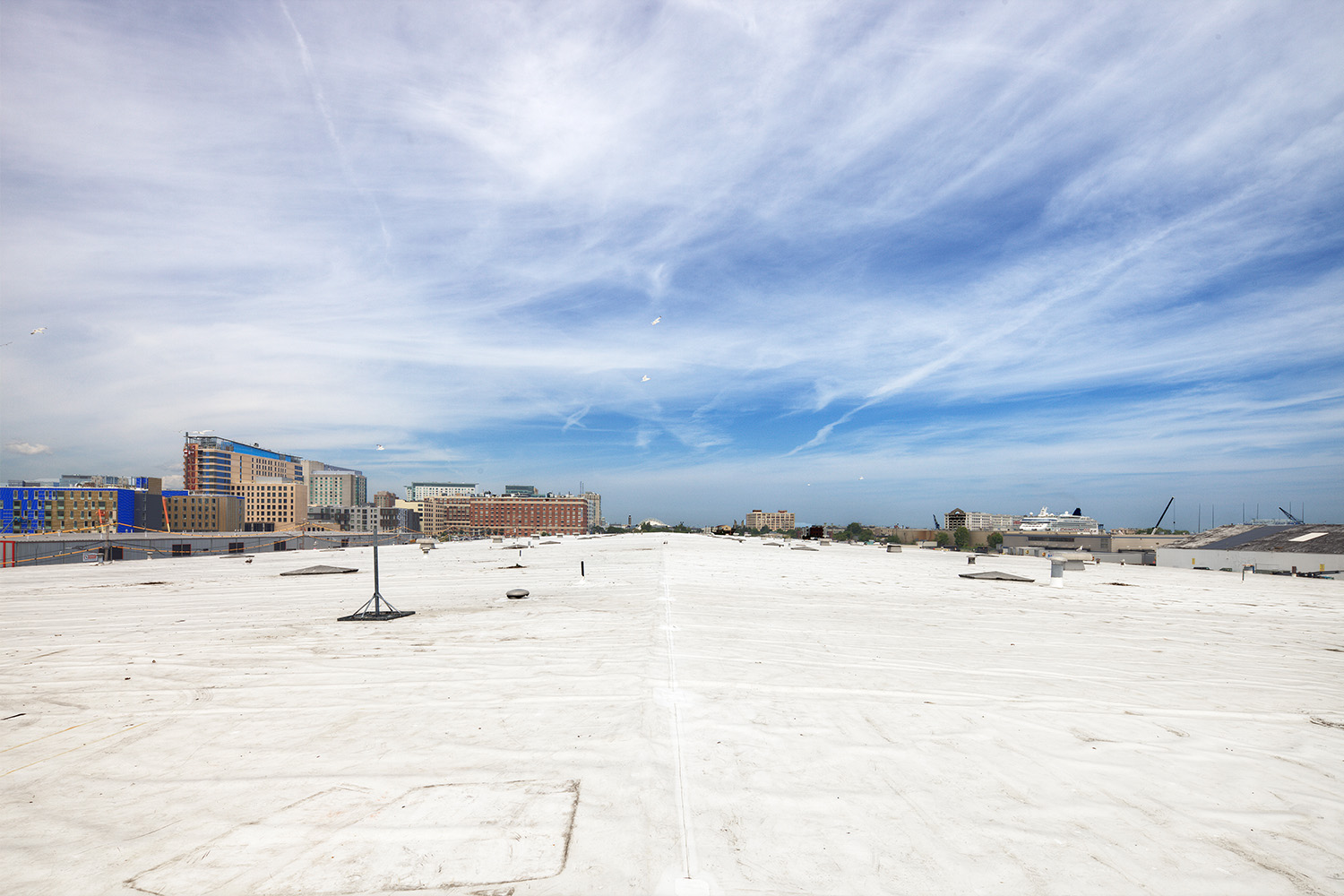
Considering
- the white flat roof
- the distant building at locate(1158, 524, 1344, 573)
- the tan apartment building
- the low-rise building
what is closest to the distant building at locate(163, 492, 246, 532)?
the low-rise building

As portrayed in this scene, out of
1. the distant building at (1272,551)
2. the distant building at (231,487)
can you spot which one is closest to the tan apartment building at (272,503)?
the distant building at (231,487)

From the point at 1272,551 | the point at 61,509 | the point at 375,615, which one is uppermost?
the point at 61,509

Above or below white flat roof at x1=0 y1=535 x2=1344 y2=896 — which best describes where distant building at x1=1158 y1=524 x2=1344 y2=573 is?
below

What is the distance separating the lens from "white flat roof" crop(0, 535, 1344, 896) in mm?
4719

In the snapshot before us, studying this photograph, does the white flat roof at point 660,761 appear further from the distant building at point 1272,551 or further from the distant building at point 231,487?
the distant building at point 231,487

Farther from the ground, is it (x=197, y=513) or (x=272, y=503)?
(x=272, y=503)

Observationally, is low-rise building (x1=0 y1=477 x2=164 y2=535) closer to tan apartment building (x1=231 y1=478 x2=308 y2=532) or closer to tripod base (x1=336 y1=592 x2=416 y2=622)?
tan apartment building (x1=231 y1=478 x2=308 y2=532)

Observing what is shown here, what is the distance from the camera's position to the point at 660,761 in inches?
257

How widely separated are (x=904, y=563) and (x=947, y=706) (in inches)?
1562

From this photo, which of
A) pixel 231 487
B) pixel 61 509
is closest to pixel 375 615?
pixel 61 509

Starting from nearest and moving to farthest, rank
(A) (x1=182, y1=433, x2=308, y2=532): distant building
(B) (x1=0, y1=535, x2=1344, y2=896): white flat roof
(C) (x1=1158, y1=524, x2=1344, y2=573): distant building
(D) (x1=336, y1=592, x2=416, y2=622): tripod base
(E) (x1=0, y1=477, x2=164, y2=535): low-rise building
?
(B) (x1=0, y1=535, x2=1344, y2=896): white flat roof, (D) (x1=336, y1=592, x2=416, y2=622): tripod base, (C) (x1=1158, y1=524, x2=1344, y2=573): distant building, (E) (x1=0, y1=477, x2=164, y2=535): low-rise building, (A) (x1=182, y1=433, x2=308, y2=532): distant building

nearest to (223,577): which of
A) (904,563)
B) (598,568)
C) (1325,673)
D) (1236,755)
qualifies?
(598,568)

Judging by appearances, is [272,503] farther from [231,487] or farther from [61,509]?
[61,509]

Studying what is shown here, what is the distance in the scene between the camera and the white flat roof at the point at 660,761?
4.72 meters
